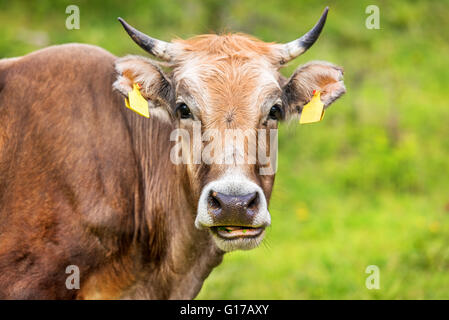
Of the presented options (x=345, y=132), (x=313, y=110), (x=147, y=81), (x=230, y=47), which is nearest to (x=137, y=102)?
(x=147, y=81)

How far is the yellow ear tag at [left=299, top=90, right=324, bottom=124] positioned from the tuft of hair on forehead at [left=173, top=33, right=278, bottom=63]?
504 millimetres

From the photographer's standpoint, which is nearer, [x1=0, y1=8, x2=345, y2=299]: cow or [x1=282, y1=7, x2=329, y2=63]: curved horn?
[x1=0, y1=8, x2=345, y2=299]: cow

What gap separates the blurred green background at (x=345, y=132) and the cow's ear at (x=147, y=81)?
329 centimetres

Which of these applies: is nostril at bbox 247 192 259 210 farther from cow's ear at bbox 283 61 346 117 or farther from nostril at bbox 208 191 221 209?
cow's ear at bbox 283 61 346 117

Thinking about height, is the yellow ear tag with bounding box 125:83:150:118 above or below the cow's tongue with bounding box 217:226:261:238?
above

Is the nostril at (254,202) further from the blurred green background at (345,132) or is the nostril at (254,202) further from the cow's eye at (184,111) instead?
the blurred green background at (345,132)

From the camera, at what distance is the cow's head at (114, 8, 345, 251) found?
14.7 ft

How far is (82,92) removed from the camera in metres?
5.36

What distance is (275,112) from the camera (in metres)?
5.09

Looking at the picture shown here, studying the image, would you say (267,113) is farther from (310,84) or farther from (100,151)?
(100,151)

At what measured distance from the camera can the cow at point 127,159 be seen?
193 inches

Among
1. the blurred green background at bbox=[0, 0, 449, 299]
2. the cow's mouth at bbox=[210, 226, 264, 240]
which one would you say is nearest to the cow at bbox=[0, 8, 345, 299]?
the cow's mouth at bbox=[210, 226, 264, 240]
